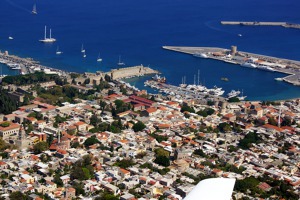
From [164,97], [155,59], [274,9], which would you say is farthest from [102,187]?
[274,9]

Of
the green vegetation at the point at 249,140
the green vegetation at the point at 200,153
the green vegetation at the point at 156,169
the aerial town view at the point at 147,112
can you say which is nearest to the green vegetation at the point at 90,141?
the aerial town view at the point at 147,112

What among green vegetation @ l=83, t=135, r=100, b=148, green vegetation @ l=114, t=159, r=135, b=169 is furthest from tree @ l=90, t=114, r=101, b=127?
green vegetation @ l=114, t=159, r=135, b=169

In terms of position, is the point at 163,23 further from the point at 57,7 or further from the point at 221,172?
the point at 221,172

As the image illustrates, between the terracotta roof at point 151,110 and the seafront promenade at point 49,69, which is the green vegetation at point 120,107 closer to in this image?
the terracotta roof at point 151,110

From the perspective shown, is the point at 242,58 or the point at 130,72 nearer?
the point at 130,72

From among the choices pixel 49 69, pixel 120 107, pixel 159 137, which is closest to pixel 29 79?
pixel 49 69

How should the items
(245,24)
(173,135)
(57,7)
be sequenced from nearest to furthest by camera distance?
(173,135), (245,24), (57,7)

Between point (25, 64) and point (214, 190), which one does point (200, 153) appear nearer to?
point (214, 190)
